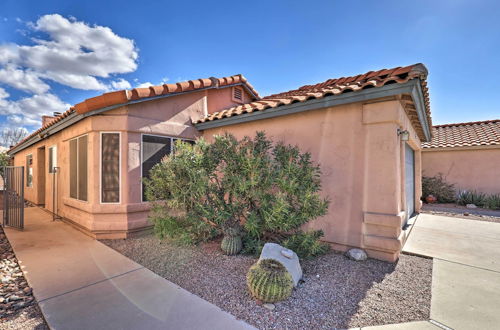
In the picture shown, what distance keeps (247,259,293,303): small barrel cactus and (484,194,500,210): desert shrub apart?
40.6ft

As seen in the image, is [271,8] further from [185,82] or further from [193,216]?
[193,216]

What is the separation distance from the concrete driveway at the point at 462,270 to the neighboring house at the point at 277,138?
691mm

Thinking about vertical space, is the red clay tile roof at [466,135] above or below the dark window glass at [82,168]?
above

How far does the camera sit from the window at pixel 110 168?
18.9 feet

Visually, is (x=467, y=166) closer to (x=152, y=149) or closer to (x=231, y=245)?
(x=231, y=245)

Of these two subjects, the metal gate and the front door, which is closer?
the metal gate

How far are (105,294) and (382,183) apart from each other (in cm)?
490

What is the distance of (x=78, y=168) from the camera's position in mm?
6598

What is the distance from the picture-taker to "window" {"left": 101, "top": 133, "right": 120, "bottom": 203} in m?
5.76

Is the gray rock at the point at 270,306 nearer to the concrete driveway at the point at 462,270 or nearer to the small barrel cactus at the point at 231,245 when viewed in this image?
the small barrel cactus at the point at 231,245

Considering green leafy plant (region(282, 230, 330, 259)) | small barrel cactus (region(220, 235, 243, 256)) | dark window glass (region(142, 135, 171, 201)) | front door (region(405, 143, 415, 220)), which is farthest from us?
front door (region(405, 143, 415, 220))

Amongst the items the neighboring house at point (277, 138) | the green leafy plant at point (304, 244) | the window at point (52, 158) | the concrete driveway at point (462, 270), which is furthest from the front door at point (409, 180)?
the window at point (52, 158)

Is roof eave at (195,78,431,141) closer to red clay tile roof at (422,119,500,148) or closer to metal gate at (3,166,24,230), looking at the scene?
metal gate at (3,166,24,230)

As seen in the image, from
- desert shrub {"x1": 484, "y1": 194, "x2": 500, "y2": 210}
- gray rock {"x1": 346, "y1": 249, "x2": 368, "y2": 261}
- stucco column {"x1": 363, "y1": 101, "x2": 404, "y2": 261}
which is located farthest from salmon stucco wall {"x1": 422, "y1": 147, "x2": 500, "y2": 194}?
gray rock {"x1": 346, "y1": 249, "x2": 368, "y2": 261}
